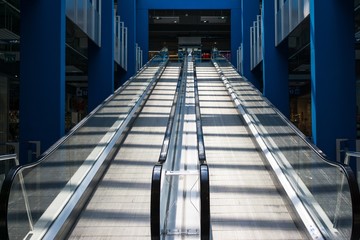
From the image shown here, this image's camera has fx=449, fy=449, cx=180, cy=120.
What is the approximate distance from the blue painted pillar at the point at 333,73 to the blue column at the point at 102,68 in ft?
30.4

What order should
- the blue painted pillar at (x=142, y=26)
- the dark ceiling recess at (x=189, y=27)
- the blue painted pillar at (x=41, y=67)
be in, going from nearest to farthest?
the blue painted pillar at (x=41, y=67)
the blue painted pillar at (x=142, y=26)
the dark ceiling recess at (x=189, y=27)

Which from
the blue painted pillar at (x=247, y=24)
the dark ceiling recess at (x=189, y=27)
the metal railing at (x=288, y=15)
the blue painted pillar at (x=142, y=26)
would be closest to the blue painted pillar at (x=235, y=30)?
the dark ceiling recess at (x=189, y=27)

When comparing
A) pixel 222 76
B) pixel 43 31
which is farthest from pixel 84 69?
pixel 43 31

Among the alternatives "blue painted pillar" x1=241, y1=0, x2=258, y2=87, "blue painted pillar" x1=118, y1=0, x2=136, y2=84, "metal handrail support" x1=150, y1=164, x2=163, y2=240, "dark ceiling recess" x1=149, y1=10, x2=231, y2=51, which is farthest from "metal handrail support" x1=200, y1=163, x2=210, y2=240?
"dark ceiling recess" x1=149, y1=10, x2=231, y2=51

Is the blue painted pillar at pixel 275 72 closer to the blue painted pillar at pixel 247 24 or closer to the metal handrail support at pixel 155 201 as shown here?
the blue painted pillar at pixel 247 24

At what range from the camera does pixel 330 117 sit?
30.3 ft

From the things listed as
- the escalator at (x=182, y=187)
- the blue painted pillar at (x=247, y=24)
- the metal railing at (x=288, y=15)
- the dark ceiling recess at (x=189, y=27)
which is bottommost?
the escalator at (x=182, y=187)

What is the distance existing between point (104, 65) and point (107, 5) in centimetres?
251

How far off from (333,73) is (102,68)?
31.9 feet

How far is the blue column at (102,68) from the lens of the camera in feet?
55.2

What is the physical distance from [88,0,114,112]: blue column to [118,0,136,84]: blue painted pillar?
7271mm

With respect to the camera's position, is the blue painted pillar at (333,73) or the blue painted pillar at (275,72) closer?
the blue painted pillar at (333,73)

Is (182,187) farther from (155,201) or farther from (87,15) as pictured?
(87,15)

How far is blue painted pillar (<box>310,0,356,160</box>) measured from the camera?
923 cm
